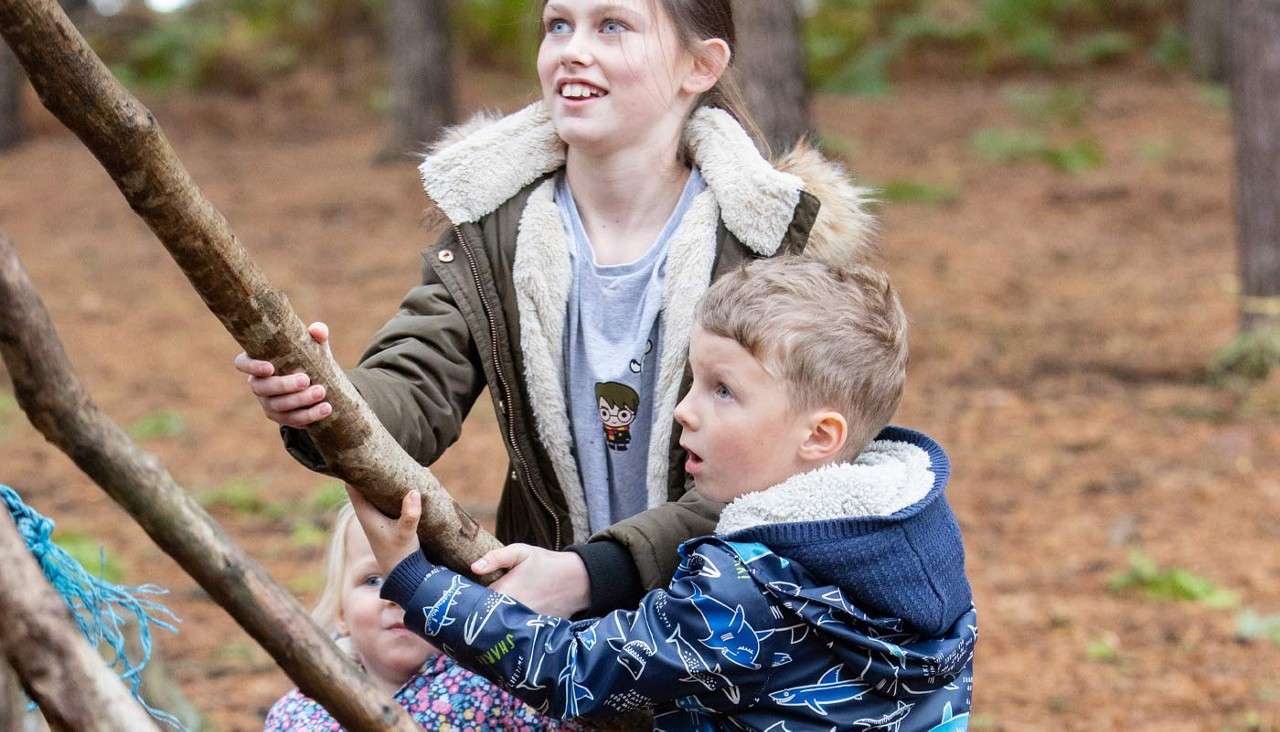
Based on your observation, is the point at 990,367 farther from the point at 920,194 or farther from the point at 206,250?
the point at 206,250

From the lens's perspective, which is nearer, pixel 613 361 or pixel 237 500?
pixel 613 361

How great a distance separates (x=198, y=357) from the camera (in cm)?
810

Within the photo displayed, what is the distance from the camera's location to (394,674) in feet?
8.29

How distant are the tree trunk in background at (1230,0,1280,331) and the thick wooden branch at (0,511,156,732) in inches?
260

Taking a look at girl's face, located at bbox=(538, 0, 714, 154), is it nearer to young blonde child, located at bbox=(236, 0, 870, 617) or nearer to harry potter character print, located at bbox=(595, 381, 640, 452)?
young blonde child, located at bbox=(236, 0, 870, 617)

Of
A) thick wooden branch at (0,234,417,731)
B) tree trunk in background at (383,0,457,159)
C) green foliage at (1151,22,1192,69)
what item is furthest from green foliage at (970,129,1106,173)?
thick wooden branch at (0,234,417,731)

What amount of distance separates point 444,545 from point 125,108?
83 cm

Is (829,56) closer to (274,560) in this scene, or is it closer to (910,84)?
(910,84)

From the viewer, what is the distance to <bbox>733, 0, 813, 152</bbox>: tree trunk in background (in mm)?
7824

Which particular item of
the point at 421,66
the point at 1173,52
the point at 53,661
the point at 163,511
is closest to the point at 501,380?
the point at 163,511

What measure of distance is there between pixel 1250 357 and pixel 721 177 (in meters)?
5.40

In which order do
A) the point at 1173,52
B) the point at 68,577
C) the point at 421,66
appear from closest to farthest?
the point at 68,577 < the point at 421,66 < the point at 1173,52

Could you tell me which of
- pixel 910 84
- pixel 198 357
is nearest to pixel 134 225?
pixel 198 357

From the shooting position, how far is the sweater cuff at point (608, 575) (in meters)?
2.22
